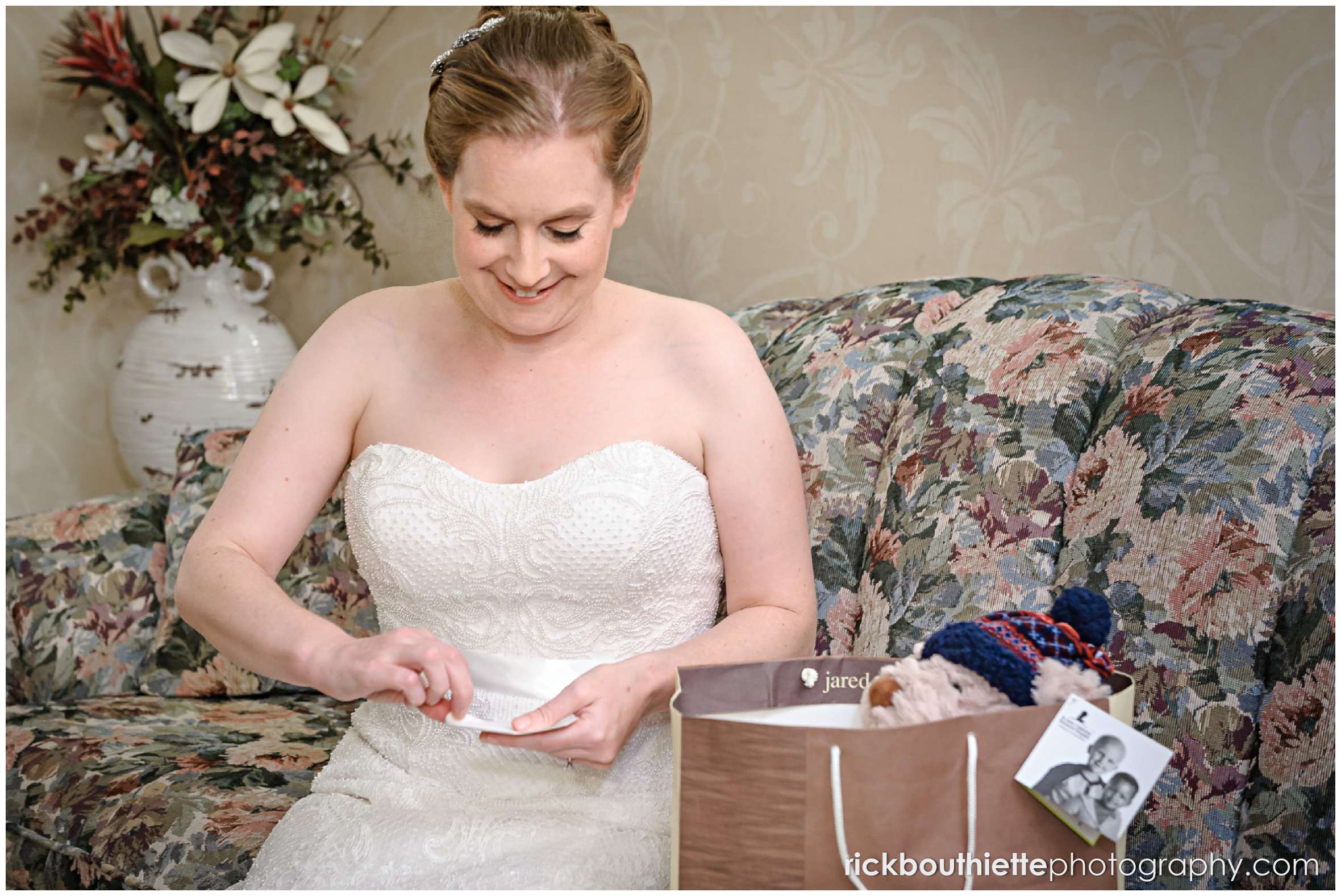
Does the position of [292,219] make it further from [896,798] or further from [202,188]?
[896,798]

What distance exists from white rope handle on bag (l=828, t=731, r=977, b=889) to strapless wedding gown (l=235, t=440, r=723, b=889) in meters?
0.39

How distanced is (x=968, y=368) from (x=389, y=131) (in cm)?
201

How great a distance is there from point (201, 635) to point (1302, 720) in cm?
188

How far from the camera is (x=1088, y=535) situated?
1432 millimetres

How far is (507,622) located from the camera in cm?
138

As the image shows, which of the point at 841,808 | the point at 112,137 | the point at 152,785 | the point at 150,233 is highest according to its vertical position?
the point at 112,137

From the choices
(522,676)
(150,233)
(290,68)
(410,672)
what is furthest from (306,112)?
(410,672)

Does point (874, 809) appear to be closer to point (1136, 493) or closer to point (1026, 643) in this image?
point (1026, 643)

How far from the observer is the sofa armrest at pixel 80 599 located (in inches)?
86.0

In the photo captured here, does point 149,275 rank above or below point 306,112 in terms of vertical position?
below

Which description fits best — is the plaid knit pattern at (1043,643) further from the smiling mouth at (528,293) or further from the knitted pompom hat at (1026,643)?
the smiling mouth at (528,293)

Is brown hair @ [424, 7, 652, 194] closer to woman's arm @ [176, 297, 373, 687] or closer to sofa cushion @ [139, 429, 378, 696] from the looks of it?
woman's arm @ [176, 297, 373, 687]

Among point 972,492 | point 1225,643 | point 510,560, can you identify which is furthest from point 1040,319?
point 510,560

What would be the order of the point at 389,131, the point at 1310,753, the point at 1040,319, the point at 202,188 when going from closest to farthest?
Result: the point at 1310,753
the point at 1040,319
the point at 202,188
the point at 389,131
